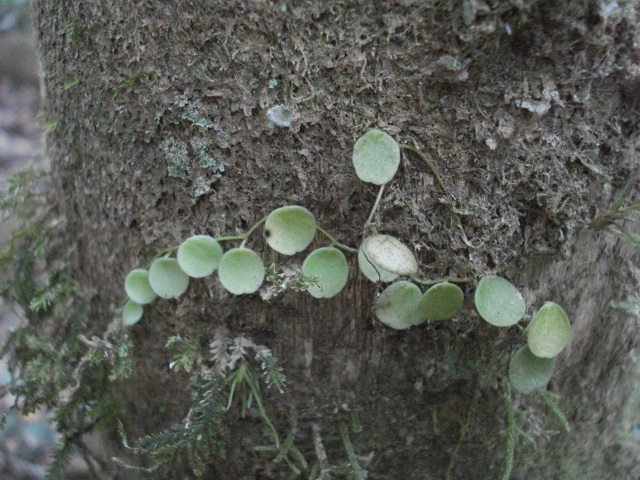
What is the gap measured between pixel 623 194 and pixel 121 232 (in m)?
0.86

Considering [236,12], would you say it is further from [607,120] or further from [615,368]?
[615,368]

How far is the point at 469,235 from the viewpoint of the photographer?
0.84 m

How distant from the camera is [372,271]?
825 mm

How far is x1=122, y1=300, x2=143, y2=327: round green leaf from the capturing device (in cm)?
99

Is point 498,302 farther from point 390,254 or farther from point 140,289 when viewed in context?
point 140,289

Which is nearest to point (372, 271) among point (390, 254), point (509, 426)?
point (390, 254)

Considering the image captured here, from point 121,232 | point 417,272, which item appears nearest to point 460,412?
point 417,272

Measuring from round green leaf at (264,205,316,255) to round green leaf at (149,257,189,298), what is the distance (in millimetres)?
184

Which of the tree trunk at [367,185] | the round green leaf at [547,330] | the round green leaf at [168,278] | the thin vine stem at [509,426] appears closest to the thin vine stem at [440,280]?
the tree trunk at [367,185]

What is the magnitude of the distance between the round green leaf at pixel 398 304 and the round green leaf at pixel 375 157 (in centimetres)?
17

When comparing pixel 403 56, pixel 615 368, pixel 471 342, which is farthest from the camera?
pixel 615 368

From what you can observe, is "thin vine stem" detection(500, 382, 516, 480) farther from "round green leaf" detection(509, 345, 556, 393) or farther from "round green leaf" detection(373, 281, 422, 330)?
"round green leaf" detection(373, 281, 422, 330)

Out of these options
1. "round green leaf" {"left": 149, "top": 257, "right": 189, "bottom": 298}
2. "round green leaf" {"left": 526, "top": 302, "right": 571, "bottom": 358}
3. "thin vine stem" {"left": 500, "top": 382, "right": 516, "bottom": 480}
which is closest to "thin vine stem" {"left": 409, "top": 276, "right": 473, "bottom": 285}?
"round green leaf" {"left": 526, "top": 302, "right": 571, "bottom": 358}

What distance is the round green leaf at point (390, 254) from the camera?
780mm
